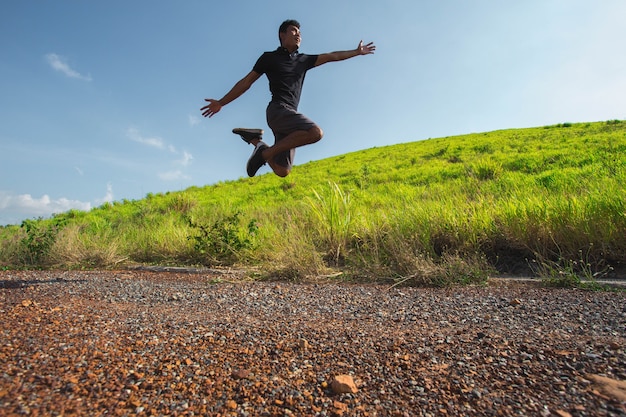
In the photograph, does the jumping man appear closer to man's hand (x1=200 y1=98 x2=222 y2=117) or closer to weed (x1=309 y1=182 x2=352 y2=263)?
man's hand (x1=200 y1=98 x2=222 y2=117)

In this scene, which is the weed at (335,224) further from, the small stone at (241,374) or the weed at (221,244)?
the small stone at (241,374)

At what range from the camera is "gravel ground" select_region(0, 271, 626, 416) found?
1.54m

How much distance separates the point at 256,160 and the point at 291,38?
1432mm

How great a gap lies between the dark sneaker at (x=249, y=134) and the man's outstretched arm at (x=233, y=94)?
39 centimetres

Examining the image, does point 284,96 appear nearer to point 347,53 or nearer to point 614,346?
point 347,53

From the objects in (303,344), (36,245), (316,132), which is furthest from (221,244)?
(303,344)

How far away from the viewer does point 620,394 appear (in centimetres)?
153

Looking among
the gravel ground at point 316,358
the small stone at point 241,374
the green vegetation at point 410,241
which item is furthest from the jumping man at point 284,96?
the small stone at point 241,374

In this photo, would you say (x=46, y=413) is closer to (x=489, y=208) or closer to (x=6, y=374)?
(x=6, y=374)

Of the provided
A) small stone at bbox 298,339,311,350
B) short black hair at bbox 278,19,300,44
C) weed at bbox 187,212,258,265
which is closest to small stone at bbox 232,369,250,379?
small stone at bbox 298,339,311,350

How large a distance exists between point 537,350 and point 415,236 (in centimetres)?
354

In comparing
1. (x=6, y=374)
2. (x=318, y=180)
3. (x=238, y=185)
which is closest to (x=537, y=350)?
(x=6, y=374)

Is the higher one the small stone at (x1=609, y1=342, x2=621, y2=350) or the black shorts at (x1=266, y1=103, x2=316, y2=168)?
the black shorts at (x1=266, y1=103, x2=316, y2=168)

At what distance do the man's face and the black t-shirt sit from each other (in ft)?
0.21
